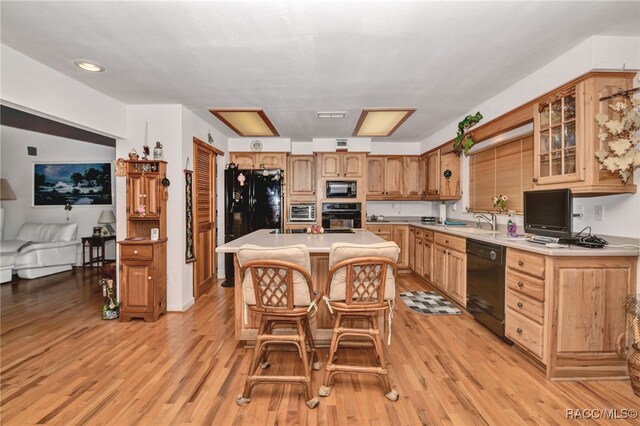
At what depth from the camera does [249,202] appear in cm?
499

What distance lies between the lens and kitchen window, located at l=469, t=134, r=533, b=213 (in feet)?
11.2

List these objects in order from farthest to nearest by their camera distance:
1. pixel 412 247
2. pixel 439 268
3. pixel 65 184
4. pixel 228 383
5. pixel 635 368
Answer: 1. pixel 65 184
2. pixel 412 247
3. pixel 439 268
4. pixel 228 383
5. pixel 635 368

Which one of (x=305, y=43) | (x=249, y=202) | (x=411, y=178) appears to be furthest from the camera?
(x=411, y=178)

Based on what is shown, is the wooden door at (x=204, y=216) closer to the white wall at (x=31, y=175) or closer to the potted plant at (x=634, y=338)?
the white wall at (x=31, y=175)

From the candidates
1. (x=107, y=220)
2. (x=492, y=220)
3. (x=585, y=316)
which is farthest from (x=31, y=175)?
(x=585, y=316)

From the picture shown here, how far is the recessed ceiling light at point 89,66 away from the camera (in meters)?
2.61

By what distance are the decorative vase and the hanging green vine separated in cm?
267

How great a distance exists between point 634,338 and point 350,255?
2.09 m

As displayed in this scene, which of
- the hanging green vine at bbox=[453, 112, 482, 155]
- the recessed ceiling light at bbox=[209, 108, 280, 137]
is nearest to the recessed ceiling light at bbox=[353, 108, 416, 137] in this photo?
the hanging green vine at bbox=[453, 112, 482, 155]

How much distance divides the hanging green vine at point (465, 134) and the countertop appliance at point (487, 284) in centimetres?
143

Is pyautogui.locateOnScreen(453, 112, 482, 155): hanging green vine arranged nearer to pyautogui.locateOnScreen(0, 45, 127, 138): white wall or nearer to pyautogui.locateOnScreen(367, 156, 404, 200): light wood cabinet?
pyautogui.locateOnScreen(367, 156, 404, 200): light wood cabinet

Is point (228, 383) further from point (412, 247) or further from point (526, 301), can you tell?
point (412, 247)

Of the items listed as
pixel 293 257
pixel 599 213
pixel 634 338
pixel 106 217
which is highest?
pixel 599 213

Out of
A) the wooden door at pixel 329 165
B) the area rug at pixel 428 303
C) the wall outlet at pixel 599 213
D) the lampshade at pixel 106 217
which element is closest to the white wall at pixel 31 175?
the lampshade at pixel 106 217
